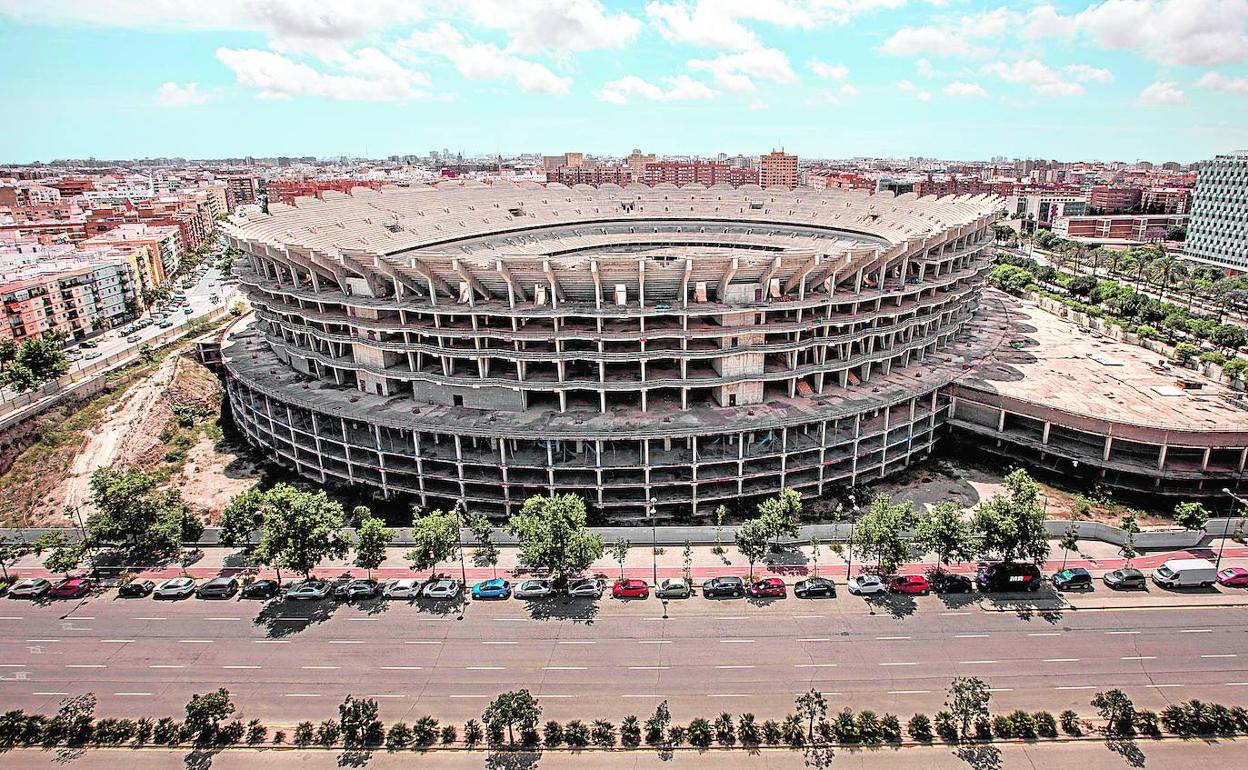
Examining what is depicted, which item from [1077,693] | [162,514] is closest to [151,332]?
[162,514]

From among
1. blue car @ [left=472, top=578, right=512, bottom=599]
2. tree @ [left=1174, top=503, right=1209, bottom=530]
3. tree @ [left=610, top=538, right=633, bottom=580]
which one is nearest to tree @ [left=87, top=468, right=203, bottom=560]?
blue car @ [left=472, top=578, right=512, bottom=599]

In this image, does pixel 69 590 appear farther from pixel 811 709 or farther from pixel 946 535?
pixel 946 535

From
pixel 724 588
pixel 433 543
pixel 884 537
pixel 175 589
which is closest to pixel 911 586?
pixel 884 537

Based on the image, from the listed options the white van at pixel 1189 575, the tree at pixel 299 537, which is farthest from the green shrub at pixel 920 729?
the tree at pixel 299 537

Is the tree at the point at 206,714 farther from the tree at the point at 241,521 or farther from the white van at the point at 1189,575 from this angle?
the white van at the point at 1189,575

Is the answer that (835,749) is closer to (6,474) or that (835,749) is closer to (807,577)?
(807,577)
